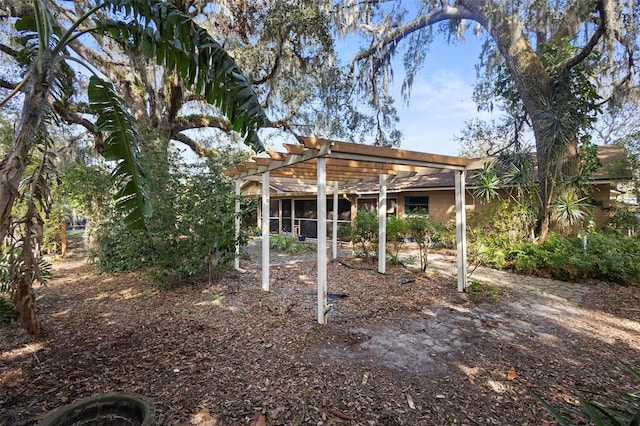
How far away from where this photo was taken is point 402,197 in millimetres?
14820

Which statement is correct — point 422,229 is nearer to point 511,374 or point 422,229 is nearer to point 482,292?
point 482,292

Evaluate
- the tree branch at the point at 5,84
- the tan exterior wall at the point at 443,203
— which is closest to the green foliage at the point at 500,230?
the tan exterior wall at the point at 443,203

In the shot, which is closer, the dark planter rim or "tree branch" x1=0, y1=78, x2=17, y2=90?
the dark planter rim

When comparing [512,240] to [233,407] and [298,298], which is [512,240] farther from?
[233,407]

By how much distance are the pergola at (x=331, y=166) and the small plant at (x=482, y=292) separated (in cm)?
21

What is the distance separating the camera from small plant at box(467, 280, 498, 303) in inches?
229

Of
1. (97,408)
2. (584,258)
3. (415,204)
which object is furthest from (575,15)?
(97,408)

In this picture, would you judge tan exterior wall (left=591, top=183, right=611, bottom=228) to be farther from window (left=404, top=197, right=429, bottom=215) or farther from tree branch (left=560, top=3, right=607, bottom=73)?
window (left=404, top=197, right=429, bottom=215)

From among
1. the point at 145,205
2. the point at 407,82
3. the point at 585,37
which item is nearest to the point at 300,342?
the point at 145,205

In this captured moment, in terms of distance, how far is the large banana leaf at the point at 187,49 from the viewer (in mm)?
2828

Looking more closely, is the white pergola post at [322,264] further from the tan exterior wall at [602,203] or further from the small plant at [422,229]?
the tan exterior wall at [602,203]

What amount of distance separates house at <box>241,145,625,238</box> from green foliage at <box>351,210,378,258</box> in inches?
48.2

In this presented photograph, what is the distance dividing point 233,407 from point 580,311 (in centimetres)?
595

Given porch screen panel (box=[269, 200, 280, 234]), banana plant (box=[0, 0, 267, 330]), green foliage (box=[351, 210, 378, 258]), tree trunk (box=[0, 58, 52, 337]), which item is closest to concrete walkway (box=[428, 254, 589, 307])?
green foliage (box=[351, 210, 378, 258])
